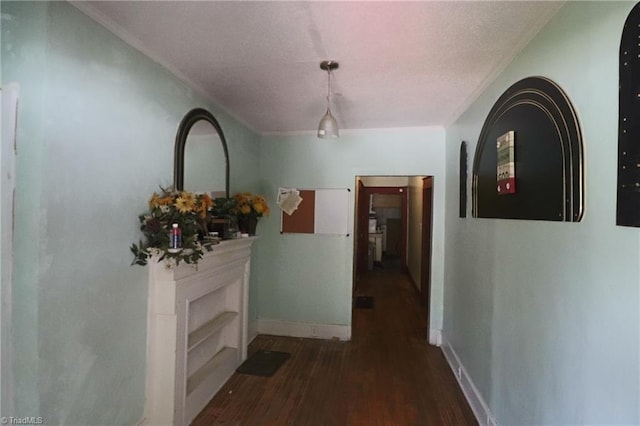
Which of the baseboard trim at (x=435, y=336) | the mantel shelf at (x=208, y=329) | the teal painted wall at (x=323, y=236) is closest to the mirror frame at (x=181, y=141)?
the mantel shelf at (x=208, y=329)

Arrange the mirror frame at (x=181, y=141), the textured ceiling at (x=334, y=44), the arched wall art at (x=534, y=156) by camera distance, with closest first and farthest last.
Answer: the arched wall art at (x=534, y=156), the textured ceiling at (x=334, y=44), the mirror frame at (x=181, y=141)

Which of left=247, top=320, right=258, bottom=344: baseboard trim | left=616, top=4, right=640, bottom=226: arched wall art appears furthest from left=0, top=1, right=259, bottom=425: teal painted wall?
left=616, top=4, right=640, bottom=226: arched wall art

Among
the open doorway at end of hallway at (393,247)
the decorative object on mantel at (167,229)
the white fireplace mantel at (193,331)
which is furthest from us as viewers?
the open doorway at end of hallway at (393,247)

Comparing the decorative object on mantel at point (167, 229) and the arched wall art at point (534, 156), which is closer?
the arched wall art at point (534, 156)

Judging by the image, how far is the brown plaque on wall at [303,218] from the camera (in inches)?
133

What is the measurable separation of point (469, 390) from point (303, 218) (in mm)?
2203

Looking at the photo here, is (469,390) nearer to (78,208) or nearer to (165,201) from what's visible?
(165,201)

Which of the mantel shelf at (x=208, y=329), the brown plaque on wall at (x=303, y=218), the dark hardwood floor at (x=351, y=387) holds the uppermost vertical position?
the brown plaque on wall at (x=303, y=218)

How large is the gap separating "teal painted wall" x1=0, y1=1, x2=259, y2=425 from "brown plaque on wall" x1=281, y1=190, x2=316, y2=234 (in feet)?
5.83

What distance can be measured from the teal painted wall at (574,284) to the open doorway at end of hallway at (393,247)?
5.42ft

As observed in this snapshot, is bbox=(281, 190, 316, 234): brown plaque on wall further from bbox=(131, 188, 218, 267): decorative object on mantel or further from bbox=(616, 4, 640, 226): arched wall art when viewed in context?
bbox=(616, 4, 640, 226): arched wall art

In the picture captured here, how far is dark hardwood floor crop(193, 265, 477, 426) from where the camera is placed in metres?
2.03

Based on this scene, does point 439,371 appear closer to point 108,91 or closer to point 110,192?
point 110,192

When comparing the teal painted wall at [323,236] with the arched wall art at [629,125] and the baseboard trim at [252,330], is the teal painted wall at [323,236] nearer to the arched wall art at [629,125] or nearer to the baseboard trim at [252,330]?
the baseboard trim at [252,330]
